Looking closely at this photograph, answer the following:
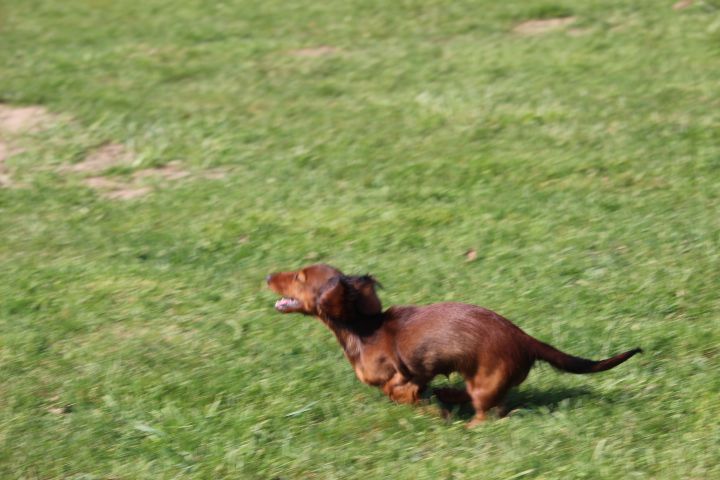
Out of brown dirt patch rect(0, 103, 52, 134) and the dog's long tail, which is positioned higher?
brown dirt patch rect(0, 103, 52, 134)

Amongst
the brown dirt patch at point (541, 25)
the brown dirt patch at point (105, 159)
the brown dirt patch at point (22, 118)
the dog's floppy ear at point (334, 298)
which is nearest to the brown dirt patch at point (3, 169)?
the brown dirt patch at point (22, 118)

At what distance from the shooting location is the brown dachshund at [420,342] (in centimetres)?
548

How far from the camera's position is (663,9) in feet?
42.2

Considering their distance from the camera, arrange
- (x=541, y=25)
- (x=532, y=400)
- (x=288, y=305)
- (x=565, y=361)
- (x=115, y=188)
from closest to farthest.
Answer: (x=565, y=361) < (x=532, y=400) < (x=288, y=305) < (x=115, y=188) < (x=541, y=25)

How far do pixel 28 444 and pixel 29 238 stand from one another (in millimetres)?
3402

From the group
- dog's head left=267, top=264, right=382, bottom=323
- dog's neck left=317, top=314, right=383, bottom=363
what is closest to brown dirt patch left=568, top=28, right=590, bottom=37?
dog's head left=267, top=264, right=382, bottom=323

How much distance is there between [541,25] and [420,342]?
26.8 ft

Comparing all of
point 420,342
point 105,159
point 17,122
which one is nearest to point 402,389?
point 420,342

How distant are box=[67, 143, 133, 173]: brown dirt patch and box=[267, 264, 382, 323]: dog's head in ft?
15.1

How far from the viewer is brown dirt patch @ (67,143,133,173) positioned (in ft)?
34.1

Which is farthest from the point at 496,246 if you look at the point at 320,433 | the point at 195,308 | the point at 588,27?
the point at 588,27

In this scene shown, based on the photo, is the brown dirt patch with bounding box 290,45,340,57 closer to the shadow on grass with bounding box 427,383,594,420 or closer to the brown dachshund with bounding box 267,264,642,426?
the brown dachshund with bounding box 267,264,642,426

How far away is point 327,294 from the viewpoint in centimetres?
595

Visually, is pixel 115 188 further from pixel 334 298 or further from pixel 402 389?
pixel 402 389
